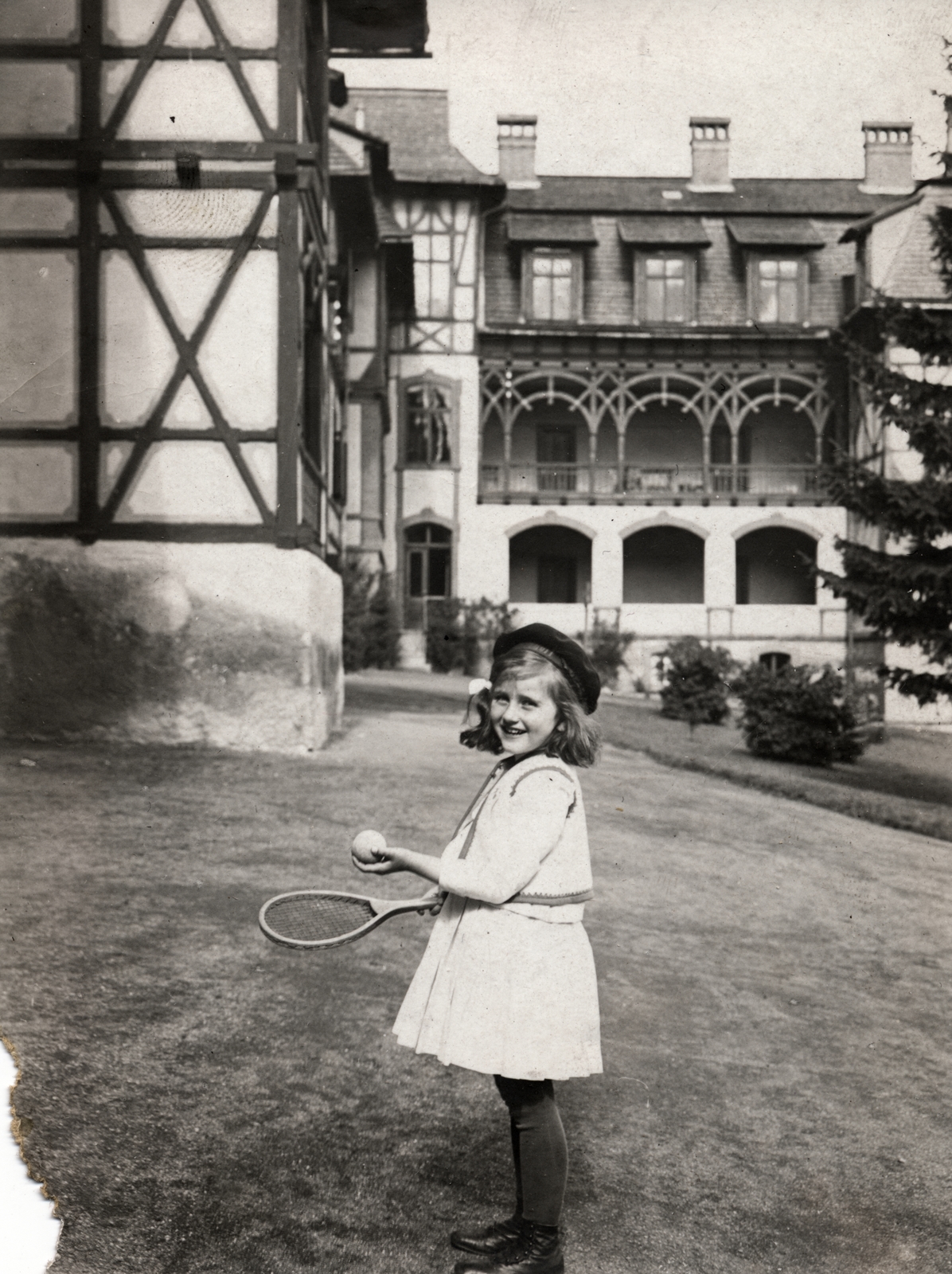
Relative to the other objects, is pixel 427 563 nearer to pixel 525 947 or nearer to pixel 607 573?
pixel 607 573

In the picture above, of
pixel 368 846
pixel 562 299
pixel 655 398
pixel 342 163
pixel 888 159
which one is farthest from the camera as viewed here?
pixel 888 159

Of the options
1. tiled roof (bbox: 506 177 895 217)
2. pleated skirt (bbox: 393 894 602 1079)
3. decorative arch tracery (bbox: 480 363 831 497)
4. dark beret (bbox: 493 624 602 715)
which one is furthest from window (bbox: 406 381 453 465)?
pleated skirt (bbox: 393 894 602 1079)

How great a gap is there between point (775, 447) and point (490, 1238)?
29.6 meters

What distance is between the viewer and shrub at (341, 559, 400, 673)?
20875 mm

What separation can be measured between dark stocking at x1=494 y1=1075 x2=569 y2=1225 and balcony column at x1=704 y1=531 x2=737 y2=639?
25.6 m

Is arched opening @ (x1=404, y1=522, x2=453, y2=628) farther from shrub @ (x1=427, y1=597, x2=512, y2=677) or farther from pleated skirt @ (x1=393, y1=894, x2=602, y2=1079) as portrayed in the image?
pleated skirt @ (x1=393, y1=894, x2=602, y2=1079)

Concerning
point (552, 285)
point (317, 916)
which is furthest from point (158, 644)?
point (552, 285)

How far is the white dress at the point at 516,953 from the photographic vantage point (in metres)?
2.81

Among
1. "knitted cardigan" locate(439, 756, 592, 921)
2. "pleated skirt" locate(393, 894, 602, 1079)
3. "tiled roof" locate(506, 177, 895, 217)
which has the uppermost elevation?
"tiled roof" locate(506, 177, 895, 217)

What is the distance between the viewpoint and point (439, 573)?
28.1 meters

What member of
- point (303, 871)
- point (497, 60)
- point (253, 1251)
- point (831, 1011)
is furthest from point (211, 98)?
point (253, 1251)

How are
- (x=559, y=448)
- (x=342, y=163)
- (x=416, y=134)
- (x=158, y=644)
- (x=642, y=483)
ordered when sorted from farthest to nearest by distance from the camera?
(x=559, y=448) → (x=642, y=483) → (x=416, y=134) → (x=342, y=163) → (x=158, y=644)

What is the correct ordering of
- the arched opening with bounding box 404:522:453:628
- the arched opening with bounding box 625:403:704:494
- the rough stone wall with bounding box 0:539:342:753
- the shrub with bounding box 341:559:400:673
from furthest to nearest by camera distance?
the arched opening with bounding box 625:403:704:494 → the arched opening with bounding box 404:522:453:628 → the shrub with bounding box 341:559:400:673 → the rough stone wall with bounding box 0:539:342:753

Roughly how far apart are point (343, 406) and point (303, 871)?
12.4 m
